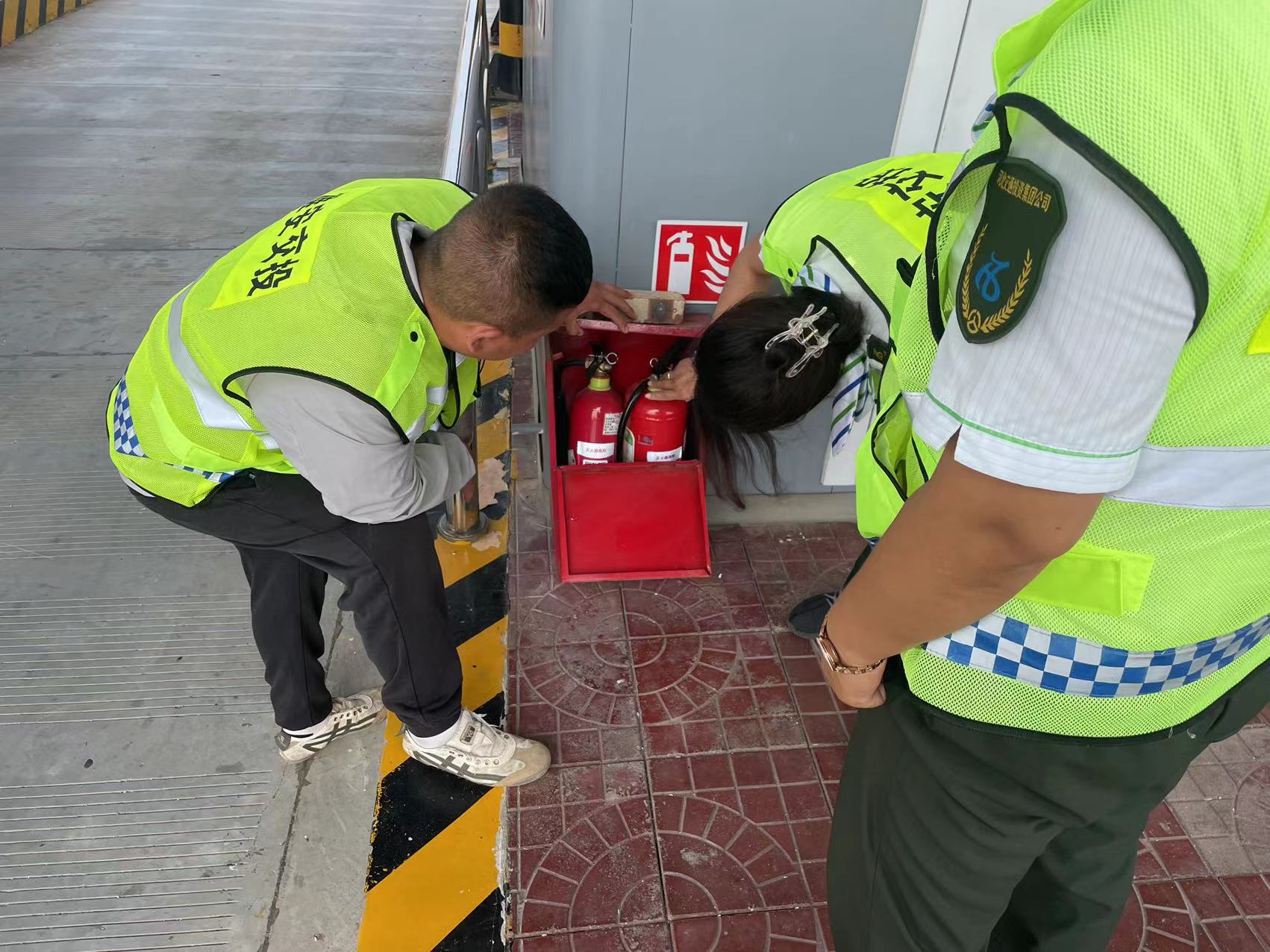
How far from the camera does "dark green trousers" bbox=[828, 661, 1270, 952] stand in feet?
3.38

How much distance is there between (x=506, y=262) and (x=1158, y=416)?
104cm

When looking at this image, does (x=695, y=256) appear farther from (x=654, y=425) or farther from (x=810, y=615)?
A: (x=810, y=615)

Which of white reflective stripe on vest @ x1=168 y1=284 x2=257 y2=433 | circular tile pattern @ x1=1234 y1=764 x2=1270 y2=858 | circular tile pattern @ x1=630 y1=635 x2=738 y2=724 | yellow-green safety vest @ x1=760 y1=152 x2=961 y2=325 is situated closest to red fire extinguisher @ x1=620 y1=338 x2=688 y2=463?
circular tile pattern @ x1=630 y1=635 x2=738 y2=724

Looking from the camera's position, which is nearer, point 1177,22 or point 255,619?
point 1177,22

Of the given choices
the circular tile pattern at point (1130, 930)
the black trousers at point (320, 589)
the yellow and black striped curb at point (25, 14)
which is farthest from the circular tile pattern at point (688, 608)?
the yellow and black striped curb at point (25, 14)

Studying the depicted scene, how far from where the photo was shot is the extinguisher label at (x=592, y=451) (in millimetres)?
2572

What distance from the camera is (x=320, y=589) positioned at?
197 cm

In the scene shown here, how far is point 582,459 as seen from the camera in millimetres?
2615

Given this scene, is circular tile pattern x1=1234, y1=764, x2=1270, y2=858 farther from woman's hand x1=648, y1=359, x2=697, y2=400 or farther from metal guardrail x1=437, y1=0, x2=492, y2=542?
metal guardrail x1=437, y1=0, x2=492, y2=542

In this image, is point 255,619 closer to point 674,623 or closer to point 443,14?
point 674,623

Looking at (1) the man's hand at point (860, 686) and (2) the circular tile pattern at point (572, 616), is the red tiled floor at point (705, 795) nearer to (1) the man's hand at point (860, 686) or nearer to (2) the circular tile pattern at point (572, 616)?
(2) the circular tile pattern at point (572, 616)

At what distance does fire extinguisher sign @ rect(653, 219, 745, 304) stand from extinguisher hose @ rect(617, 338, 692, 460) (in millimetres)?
182

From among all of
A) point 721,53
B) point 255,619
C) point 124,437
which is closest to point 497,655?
point 255,619

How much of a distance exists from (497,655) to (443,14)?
31.6 feet
